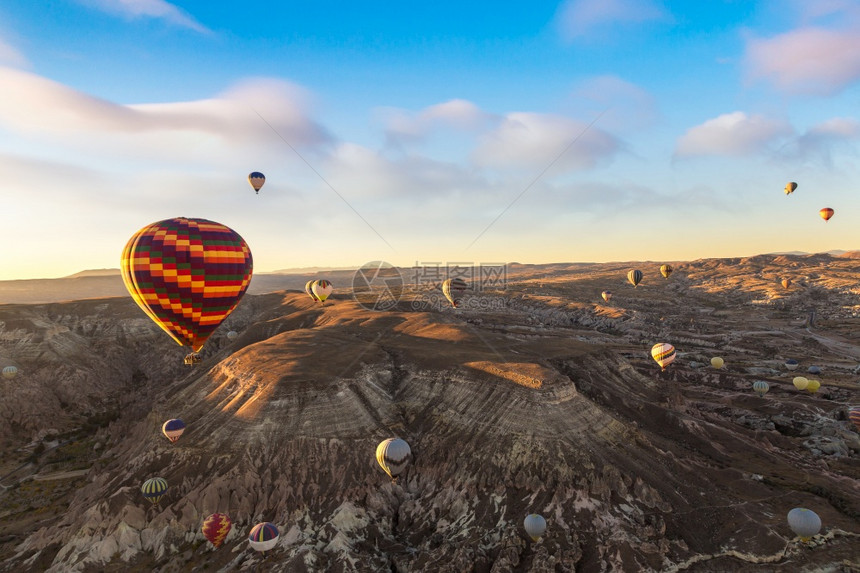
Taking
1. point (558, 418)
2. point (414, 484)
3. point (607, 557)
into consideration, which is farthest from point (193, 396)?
point (607, 557)

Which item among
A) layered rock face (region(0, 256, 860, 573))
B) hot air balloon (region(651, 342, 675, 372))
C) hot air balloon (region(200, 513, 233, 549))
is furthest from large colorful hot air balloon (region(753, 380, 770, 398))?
hot air balloon (region(200, 513, 233, 549))

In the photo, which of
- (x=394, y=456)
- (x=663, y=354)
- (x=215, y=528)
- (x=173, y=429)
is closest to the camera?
(x=215, y=528)

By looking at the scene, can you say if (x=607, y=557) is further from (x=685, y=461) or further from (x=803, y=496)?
(x=803, y=496)

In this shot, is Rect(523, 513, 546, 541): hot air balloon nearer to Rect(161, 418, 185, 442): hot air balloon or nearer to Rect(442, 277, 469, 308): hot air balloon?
Rect(161, 418, 185, 442): hot air balloon

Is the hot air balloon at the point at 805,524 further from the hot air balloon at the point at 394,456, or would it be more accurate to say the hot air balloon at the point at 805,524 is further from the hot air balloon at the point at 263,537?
the hot air balloon at the point at 263,537

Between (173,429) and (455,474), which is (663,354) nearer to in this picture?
(455,474)

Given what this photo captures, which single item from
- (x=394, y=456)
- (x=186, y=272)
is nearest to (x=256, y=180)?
(x=186, y=272)
